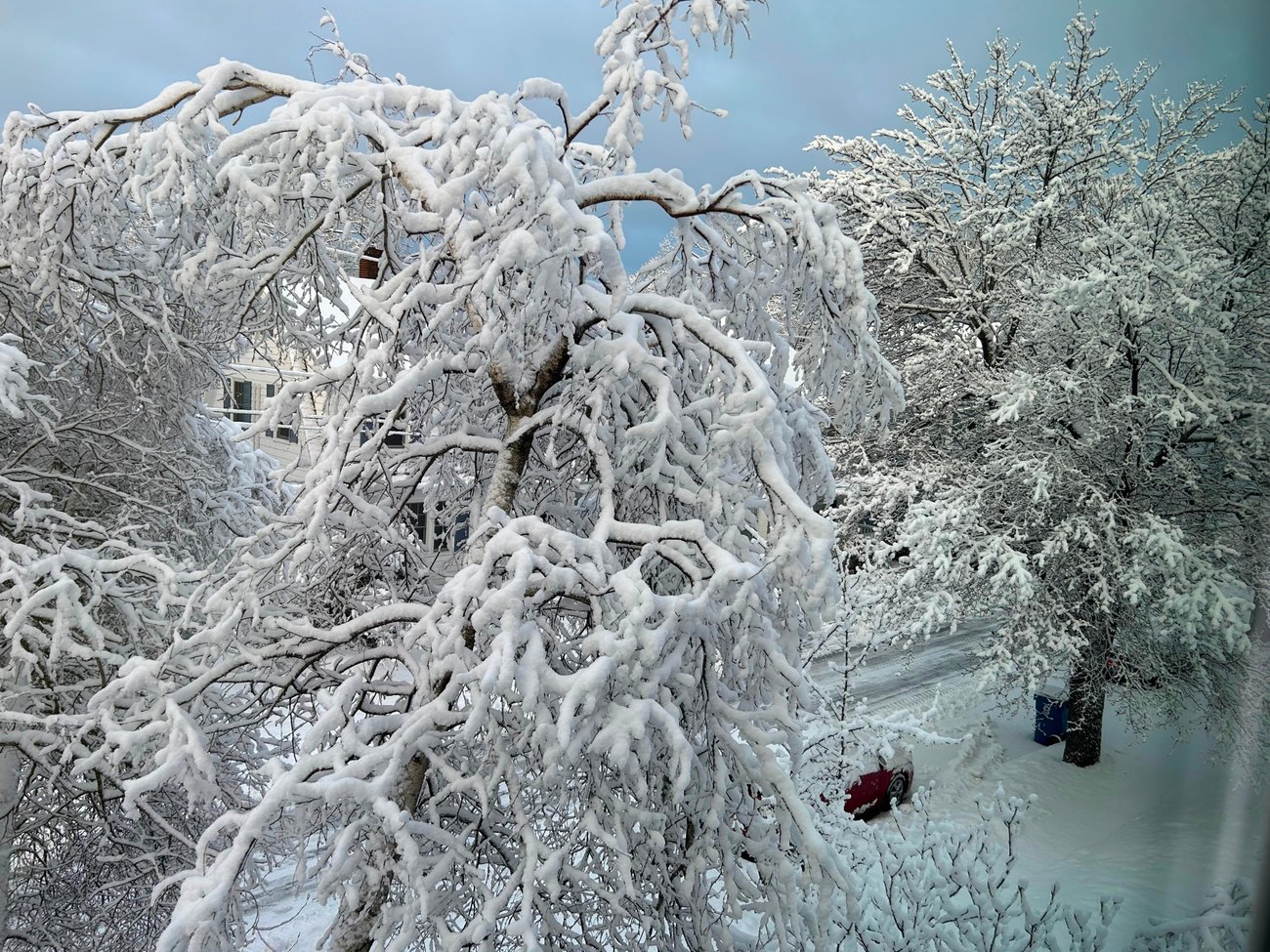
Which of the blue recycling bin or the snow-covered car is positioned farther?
the blue recycling bin

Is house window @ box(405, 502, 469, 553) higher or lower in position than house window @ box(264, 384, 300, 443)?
lower

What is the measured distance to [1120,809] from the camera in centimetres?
558

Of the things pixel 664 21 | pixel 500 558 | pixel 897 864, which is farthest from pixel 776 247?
pixel 897 864

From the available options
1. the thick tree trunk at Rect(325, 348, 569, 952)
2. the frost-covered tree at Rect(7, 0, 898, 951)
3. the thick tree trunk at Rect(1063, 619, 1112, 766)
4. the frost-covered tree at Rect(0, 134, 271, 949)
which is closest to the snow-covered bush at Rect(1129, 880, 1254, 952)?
the frost-covered tree at Rect(7, 0, 898, 951)

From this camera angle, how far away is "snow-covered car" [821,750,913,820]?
26.3 feet

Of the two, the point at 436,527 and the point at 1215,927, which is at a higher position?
the point at 436,527

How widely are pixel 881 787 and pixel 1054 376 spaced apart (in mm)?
4809

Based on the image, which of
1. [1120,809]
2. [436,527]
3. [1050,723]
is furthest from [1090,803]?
[436,527]

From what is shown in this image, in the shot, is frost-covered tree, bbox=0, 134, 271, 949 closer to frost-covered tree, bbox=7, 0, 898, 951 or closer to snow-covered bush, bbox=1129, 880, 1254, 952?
frost-covered tree, bbox=7, 0, 898, 951

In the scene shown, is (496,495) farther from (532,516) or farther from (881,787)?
(881,787)

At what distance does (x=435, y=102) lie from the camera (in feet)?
10.0

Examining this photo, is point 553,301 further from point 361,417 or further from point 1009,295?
point 1009,295

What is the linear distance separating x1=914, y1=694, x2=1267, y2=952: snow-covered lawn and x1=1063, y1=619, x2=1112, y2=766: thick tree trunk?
21 cm

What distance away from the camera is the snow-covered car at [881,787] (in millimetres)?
8008
